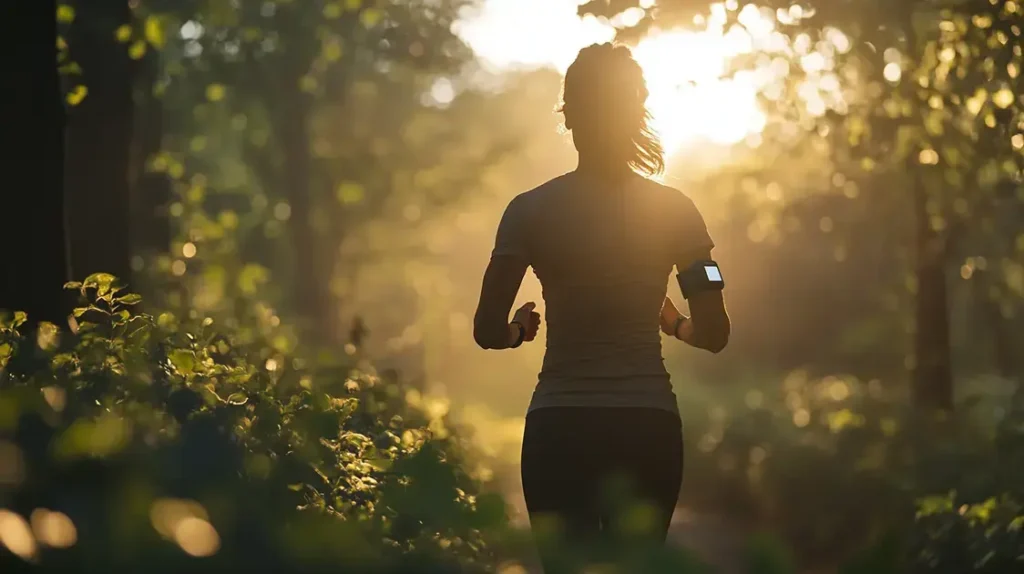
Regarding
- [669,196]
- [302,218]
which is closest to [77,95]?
[669,196]

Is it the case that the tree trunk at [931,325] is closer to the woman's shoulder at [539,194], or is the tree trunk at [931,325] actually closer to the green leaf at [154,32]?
the green leaf at [154,32]

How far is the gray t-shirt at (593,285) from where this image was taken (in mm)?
4051

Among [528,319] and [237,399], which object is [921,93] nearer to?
[237,399]

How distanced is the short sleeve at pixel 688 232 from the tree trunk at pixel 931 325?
11.0 metres

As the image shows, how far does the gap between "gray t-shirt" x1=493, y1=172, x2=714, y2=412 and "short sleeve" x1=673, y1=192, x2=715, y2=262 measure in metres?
0.06

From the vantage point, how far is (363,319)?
63.2 feet

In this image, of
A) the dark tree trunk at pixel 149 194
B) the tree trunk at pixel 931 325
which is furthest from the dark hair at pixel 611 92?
the dark tree trunk at pixel 149 194

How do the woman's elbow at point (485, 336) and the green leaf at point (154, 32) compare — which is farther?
the green leaf at point (154, 32)

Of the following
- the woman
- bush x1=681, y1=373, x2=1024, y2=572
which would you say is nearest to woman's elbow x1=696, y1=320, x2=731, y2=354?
the woman

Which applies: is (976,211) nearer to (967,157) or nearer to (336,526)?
(967,157)

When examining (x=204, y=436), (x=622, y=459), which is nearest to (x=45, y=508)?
(x=204, y=436)

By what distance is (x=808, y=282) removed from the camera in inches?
1315

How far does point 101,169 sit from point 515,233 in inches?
288

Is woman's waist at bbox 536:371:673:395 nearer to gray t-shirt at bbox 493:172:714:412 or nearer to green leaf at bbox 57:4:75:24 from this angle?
gray t-shirt at bbox 493:172:714:412
